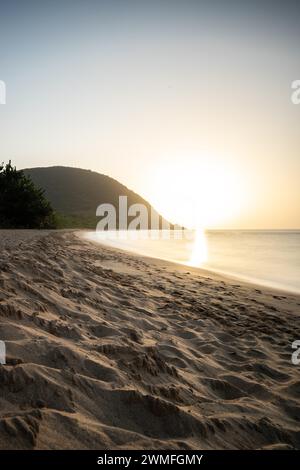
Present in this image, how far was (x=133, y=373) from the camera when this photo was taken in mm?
2938

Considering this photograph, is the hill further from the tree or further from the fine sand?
the fine sand

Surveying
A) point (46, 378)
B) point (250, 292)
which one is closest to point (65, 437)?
point (46, 378)

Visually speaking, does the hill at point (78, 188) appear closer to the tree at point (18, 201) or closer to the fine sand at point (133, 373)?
the tree at point (18, 201)

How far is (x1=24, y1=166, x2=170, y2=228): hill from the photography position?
127m

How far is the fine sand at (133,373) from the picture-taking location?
2.11 m

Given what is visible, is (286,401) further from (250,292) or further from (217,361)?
(250,292)

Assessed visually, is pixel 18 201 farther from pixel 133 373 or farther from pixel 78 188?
pixel 78 188

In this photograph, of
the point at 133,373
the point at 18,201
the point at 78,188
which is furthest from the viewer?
the point at 78,188

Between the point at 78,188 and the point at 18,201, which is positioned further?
the point at 78,188

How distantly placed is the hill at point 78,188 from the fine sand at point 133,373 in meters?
116

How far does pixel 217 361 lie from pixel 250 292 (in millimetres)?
4953

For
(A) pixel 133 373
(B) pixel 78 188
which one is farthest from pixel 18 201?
(B) pixel 78 188

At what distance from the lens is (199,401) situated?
2775mm

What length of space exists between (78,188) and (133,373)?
472 feet
